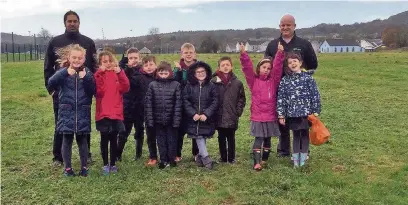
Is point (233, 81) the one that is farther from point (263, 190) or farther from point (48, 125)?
point (48, 125)

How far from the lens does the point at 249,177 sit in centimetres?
611

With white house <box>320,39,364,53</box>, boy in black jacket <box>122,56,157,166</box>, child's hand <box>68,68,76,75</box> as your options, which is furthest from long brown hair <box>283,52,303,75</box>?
white house <box>320,39,364,53</box>

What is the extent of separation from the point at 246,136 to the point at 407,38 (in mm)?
77924

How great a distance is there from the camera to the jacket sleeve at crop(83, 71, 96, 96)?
591 centimetres

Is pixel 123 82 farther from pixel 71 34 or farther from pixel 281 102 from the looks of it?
pixel 281 102

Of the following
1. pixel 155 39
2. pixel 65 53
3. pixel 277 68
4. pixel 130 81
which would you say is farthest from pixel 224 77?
pixel 155 39

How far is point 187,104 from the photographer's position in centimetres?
652

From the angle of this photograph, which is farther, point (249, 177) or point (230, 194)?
point (249, 177)

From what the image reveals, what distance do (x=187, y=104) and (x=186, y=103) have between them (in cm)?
2

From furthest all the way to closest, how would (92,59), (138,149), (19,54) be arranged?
(19,54) < (138,149) < (92,59)

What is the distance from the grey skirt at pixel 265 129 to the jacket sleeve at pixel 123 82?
1.88 m

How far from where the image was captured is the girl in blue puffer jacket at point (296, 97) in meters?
6.30

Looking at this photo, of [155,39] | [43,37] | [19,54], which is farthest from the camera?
[155,39]

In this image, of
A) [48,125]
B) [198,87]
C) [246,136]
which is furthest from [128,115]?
[48,125]
